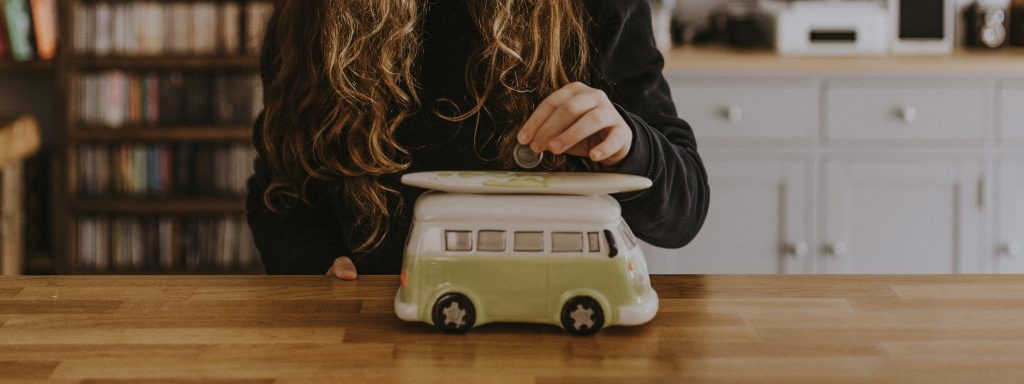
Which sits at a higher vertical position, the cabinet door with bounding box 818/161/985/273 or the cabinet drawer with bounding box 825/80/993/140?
the cabinet drawer with bounding box 825/80/993/140

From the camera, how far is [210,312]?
0.87 metres

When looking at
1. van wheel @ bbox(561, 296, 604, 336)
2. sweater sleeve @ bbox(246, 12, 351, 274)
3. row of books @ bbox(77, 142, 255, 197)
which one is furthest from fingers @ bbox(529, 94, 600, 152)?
row of books @ bbox(77, 142, 255, 197)

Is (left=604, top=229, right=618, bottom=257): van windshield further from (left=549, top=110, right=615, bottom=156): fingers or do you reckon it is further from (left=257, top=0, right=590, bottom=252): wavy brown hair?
(left=257, top=0, right=590, bottom=252): wavy brown hair

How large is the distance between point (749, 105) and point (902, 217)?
50cm

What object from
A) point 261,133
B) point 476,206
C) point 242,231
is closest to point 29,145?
point 242,231

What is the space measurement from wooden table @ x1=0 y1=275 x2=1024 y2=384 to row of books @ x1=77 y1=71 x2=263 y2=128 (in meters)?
2.05

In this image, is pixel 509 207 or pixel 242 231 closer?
pixel 509 207

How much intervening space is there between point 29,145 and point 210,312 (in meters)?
1.68

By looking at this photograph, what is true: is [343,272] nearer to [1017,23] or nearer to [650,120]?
[650,120]

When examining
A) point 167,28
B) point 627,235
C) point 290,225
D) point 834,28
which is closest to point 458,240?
point 627,235

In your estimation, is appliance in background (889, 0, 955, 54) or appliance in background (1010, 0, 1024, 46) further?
appliance in background (1010, 0, 1024, 46)

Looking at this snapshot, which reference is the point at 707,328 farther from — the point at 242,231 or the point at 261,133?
the point at 242,231

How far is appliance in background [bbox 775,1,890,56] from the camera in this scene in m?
2.77

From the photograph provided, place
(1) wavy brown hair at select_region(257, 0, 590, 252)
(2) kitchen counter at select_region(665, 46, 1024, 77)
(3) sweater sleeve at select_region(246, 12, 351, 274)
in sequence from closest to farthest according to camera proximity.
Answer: (1) wavy brown hair at select_region(257, 0, 590, 252) → (3) sweater sleeve at select_region(246, 12, 351, 274) → (2) kitchen counter at select_region(665, 46, 1024, 77)
